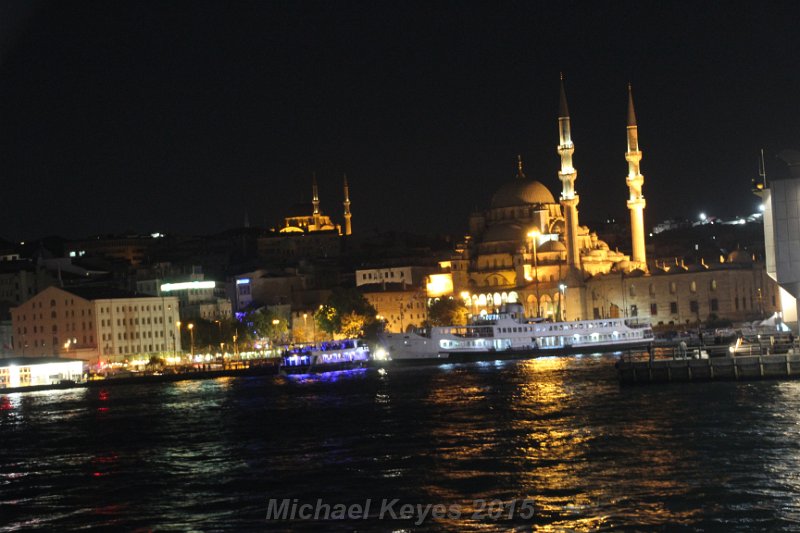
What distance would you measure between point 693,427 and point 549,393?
13.2 m

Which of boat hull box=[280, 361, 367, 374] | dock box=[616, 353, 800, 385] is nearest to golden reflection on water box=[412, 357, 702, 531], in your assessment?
dock box=[616, 353, 800, 385]

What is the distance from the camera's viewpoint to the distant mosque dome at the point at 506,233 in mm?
102875

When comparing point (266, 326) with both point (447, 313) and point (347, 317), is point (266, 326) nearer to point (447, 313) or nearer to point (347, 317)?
point (347, 317)

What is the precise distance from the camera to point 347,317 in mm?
92375

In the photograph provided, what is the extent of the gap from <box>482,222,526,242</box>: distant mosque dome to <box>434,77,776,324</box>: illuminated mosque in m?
0.07

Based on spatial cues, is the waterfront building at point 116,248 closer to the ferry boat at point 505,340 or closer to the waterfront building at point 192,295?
the waterfront building at point 192,295

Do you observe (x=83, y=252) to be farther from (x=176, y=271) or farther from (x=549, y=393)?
(x=549, y=393)

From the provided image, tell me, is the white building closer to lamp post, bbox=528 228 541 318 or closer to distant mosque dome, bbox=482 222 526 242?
distant mosque dome, bbox=482 222 526 242

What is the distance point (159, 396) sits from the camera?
5647cm

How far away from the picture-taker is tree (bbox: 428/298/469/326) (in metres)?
94.4

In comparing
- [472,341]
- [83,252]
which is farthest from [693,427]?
[83,252]

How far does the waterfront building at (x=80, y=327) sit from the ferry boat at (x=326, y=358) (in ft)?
39.2

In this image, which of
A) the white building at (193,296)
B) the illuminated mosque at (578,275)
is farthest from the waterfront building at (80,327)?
the illuminated mosque at (578,275)

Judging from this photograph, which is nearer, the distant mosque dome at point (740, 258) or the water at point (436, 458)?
the water at point (436, 458)
